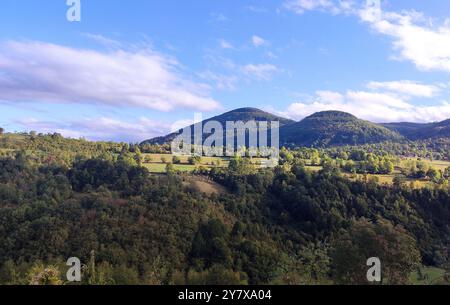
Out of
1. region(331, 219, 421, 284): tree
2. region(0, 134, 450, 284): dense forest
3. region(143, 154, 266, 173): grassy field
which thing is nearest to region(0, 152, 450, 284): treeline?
region(331, 219, 421, 284): tree

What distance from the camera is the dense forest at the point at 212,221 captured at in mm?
31922

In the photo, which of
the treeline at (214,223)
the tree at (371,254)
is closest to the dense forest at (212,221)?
the tree at (371,254)

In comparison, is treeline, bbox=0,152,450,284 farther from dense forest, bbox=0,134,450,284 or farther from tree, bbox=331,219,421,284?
dense forest, bbox=0,134,450,284

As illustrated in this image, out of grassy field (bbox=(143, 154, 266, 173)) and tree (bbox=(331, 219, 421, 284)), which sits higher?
grassy field (bbox=(143, 154, 266, 173))

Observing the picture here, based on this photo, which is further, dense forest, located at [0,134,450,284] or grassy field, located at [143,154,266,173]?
grassy field, located at [143,154,266,173]

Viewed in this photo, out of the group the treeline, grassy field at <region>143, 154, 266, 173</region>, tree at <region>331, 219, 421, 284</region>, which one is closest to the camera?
tree at <region>331, 219, 421, 284</region>

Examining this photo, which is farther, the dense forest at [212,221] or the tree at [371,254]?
the dense forest at [212,221]

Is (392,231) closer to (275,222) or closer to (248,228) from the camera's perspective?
(248,228)

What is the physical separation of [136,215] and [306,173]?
41257 mm

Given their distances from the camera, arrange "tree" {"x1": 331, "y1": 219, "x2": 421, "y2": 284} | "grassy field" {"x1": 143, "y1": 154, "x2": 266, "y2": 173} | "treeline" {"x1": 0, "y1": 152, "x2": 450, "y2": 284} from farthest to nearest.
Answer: "grassy field" {"x1": 143, "y1": 154, "x2": 266, "y2": 173} < "treeline" {"x1": 0, "y1": 152, "x2": 450, "y2": 284} < "tree" {"x1": 331, "y1": 219, "x2": 421, "y2": 284}

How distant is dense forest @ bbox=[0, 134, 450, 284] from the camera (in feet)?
105

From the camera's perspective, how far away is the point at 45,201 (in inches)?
2707

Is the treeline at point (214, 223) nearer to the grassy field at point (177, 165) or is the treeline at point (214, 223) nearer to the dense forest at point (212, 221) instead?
the dense forest at point (212, 221)
